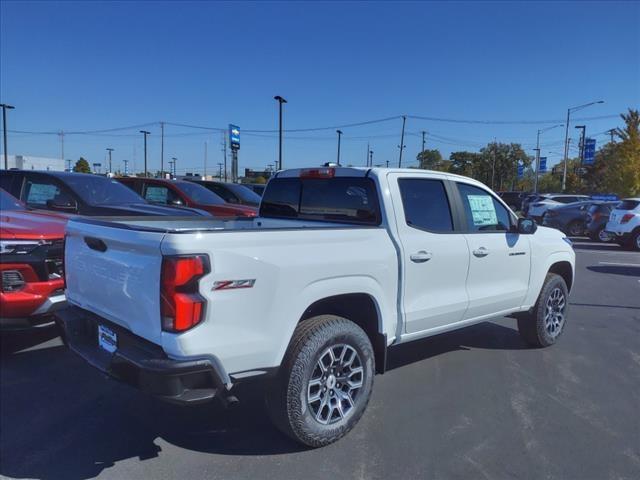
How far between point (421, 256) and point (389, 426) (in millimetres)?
Answer: 1297

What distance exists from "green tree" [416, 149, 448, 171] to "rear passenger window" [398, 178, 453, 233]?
77.7 metres

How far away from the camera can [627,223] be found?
15344mm

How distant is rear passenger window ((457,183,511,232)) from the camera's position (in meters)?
4.57

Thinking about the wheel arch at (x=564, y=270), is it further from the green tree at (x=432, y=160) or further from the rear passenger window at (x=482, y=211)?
the green tree at (x=432, y=160)

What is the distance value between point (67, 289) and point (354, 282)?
2.17 meters

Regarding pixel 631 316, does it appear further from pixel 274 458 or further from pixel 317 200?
pixel 274 458

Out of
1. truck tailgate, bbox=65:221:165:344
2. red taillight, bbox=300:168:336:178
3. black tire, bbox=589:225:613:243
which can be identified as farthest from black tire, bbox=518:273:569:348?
black tire, bbox=589:225:613:243

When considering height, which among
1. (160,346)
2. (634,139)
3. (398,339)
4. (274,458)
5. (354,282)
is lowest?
(274,458)

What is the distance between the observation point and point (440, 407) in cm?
396

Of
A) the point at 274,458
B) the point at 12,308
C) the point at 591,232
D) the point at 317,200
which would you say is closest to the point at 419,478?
the point at 274,458

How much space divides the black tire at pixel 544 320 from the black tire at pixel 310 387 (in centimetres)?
263

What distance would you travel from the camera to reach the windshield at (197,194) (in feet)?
35.3

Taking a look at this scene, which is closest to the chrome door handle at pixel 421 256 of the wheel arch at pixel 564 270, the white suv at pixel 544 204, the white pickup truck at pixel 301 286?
the white pickup truck at pixel 301 286

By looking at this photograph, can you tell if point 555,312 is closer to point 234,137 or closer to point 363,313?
point 363,313
